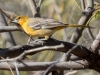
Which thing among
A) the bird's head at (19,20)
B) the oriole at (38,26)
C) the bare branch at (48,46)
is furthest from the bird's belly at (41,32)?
the bare branch at (48,46)

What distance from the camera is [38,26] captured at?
309 cm

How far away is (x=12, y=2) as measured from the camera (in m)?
5.14

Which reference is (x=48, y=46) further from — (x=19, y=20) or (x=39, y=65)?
(x=19, y=20)

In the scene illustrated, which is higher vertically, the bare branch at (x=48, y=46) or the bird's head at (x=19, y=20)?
the bare branch at (x=48, y=46)

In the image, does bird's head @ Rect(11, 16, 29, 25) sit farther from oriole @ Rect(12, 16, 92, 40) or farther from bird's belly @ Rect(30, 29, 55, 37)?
bird's belly @ Rect(30, 29, 55, 37)

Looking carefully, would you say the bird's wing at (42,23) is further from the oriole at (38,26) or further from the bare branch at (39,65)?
the bare branch at (39,65)

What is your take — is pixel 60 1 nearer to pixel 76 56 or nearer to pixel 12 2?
pixel 12 2

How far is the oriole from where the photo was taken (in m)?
2.90

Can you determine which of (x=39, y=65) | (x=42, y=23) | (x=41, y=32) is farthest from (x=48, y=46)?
(x=42, y=23)

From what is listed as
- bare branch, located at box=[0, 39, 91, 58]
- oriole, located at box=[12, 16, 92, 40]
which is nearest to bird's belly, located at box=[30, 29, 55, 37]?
oriole, located at box=[12, 16, 92, 40]

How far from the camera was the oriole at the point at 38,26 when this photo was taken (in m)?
2.90

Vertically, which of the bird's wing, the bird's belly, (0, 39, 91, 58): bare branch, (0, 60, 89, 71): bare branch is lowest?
the bird's belly

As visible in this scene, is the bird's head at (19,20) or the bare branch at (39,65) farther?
the bird's head at (19,20)

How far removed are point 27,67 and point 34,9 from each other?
87 centimetres
